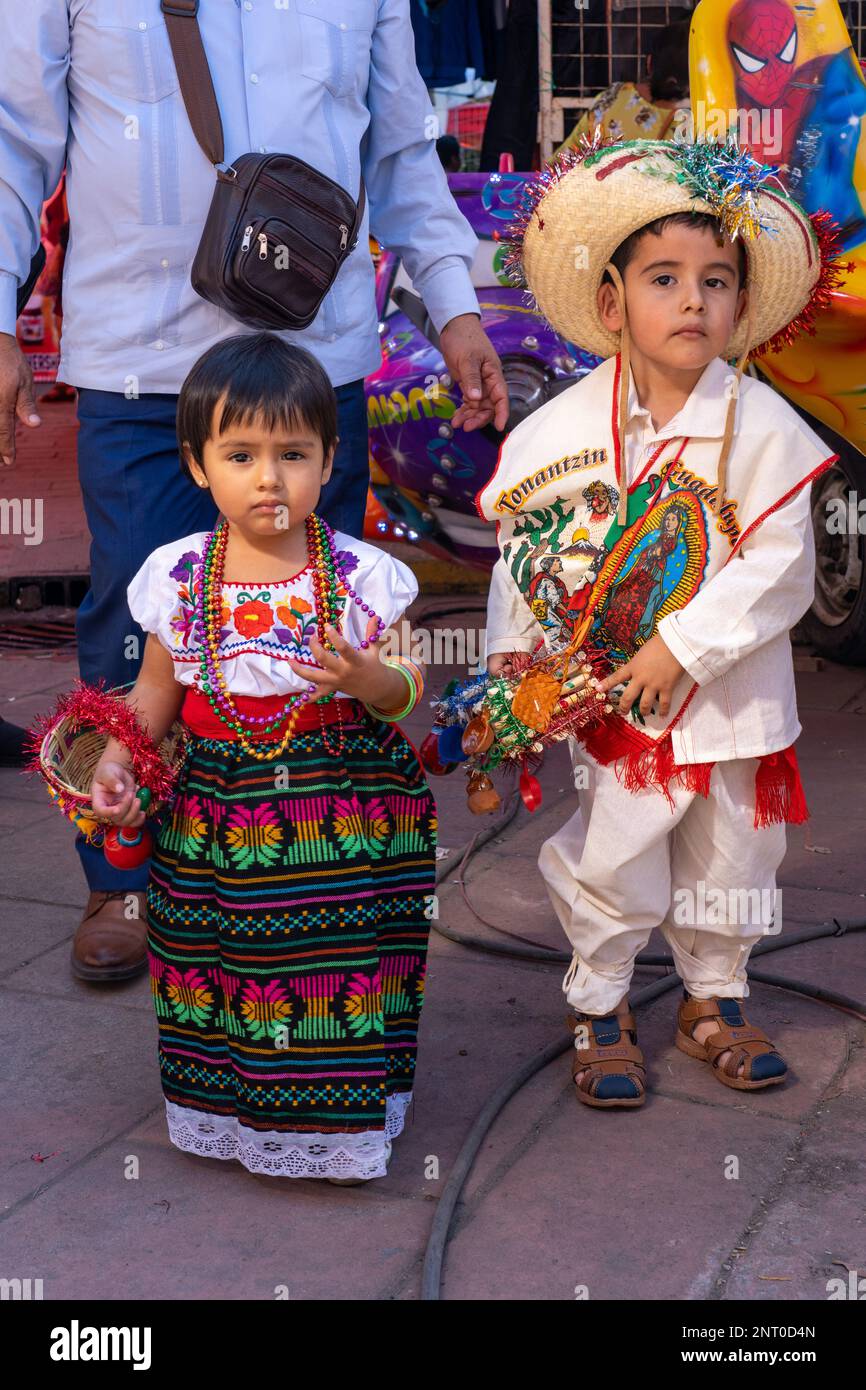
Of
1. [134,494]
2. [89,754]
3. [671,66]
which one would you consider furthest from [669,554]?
[671,66]

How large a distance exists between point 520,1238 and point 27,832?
7.05 ft

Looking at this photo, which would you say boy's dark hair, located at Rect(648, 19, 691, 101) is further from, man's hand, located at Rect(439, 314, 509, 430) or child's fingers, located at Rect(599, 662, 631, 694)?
child's fingers, located at Rect(599, 662, 631, 694)

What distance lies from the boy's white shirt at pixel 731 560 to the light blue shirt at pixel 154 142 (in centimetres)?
57

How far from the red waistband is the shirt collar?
2.25 feet

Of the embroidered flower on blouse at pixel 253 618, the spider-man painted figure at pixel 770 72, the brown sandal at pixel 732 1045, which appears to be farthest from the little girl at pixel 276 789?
the spider-man painted figure at pixel 770 72

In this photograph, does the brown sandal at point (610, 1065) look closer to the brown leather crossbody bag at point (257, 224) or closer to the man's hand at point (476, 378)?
the man's hand at point (476, 378)

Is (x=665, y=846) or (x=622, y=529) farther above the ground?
(x=622, y=529)

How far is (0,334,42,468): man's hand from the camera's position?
2912 mm

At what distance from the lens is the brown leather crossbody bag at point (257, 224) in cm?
281

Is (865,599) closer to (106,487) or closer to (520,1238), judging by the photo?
(106,487)

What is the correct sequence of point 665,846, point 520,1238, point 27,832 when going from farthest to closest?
point 27,832 < point 665,846 < point 520,1238

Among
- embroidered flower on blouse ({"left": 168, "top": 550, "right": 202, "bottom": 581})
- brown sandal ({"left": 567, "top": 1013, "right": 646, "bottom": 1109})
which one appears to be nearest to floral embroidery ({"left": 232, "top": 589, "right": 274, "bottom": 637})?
embroidered flower on blouse ({"left": 168, "top": 550, "right": 202, "bottom": 581})

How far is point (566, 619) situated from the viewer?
8.95ft

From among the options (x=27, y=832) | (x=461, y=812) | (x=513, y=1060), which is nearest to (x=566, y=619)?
(x=513, y=1060)
